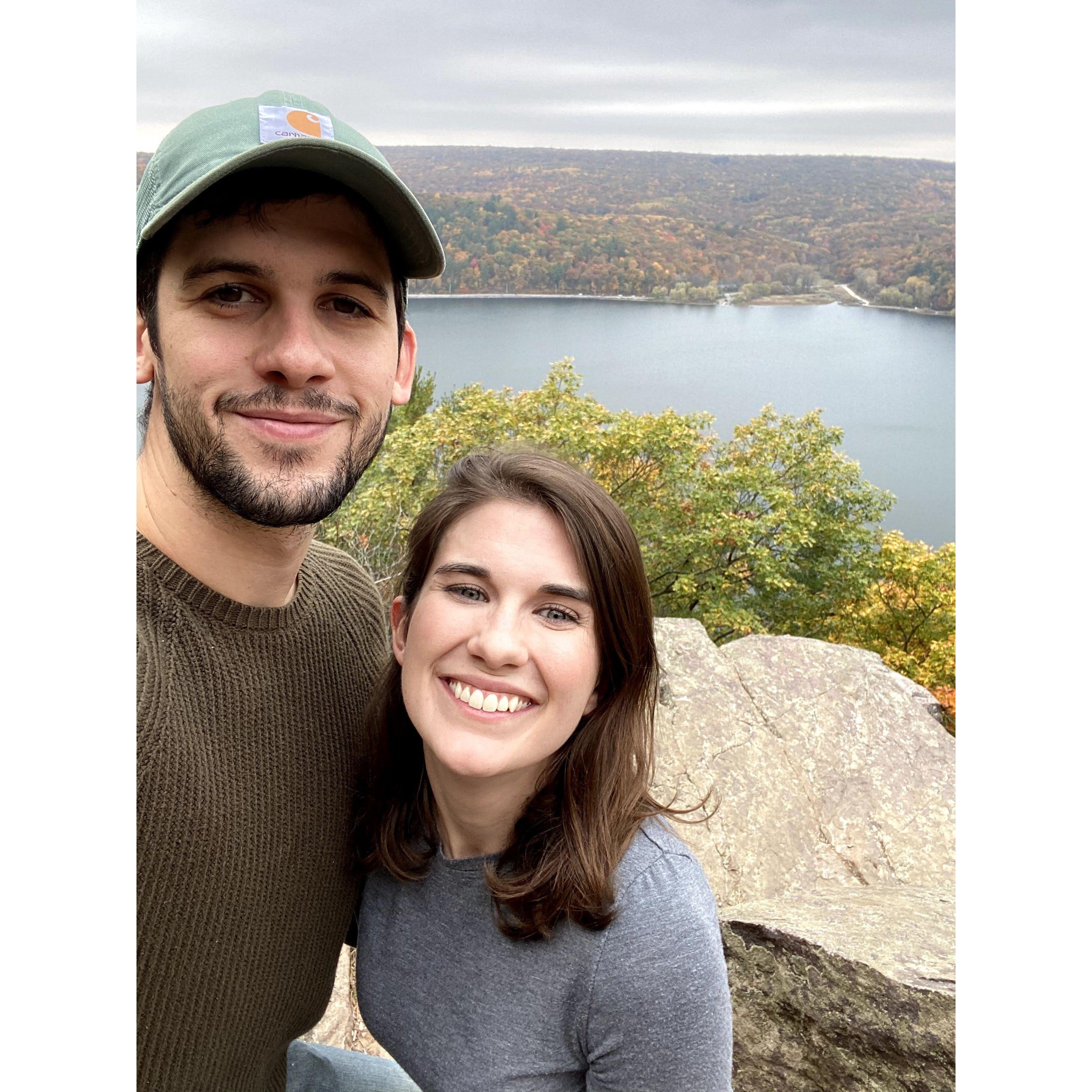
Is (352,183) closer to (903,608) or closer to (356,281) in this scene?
(356,281)

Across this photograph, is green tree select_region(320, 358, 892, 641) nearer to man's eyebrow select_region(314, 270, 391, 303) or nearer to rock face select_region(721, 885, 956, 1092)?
rock face select_region(721, 885, 956, 1092)

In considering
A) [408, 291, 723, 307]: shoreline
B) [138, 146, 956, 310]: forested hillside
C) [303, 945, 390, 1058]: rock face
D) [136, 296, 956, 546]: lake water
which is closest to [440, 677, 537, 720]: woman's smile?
[303, 945, 390, 1058]: rock face

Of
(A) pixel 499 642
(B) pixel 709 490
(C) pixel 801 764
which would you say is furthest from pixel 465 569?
(B) pixel 709 490

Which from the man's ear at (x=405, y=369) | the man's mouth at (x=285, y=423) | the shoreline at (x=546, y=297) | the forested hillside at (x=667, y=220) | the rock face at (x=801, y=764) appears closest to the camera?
the man's mouth at (x=285, y=423)

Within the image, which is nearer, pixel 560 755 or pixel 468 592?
pixel 468 592

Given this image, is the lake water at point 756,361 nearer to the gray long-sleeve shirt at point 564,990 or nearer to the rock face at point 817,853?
the rock face at point 817,853

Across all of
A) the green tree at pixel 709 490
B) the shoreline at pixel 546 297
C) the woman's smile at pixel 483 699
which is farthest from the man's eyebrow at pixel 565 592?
the shoreline at pixel 546 297
